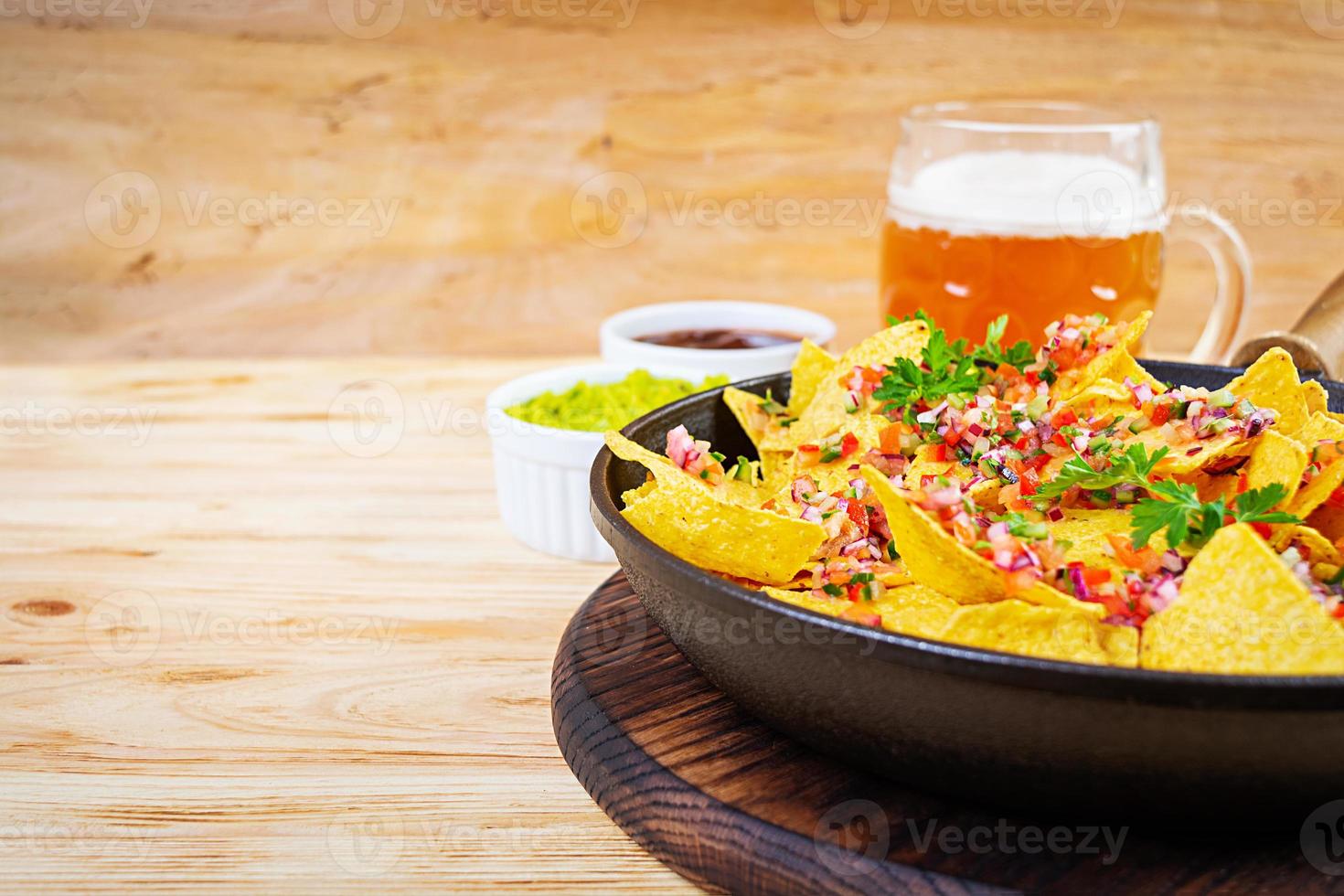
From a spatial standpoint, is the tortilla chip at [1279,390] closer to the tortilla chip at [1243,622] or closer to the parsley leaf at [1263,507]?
the parsley leaf at [1263,507]

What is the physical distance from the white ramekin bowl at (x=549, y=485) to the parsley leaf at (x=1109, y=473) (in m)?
0.70

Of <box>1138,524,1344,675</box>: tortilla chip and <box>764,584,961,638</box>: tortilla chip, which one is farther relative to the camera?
<box>764,584,961,638</box>: tortilla chip

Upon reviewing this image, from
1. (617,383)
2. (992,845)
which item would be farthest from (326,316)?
(992,845)

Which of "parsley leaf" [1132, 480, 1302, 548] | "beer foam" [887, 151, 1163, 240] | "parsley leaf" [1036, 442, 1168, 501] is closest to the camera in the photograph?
"parsley leaf" [1132, 480, 1302, 548]

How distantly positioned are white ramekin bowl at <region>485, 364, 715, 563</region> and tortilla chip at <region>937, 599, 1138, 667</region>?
0.82m

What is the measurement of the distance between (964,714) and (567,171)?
246 centimetres

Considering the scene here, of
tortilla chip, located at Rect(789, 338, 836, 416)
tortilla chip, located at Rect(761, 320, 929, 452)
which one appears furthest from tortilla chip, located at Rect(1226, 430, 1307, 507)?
tortilla chip, located at Rect(789, 338, 836, 416)

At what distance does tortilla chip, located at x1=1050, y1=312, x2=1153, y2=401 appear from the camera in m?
1.33

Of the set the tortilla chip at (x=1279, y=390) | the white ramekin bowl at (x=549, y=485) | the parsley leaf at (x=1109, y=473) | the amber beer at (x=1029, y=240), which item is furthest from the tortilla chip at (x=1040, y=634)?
the amber beer at (x=1029, y=240)

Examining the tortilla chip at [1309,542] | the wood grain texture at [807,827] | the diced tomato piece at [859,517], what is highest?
the tortilla chip at [1309,542]

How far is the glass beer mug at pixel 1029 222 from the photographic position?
6.45ft

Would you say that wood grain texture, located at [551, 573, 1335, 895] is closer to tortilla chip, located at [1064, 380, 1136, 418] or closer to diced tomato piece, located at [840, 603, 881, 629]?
diced tomato piece, located at [840, 603, 881, 629]

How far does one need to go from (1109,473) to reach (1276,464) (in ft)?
0.48

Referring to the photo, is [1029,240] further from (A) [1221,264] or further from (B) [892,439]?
(B) [892,439]
